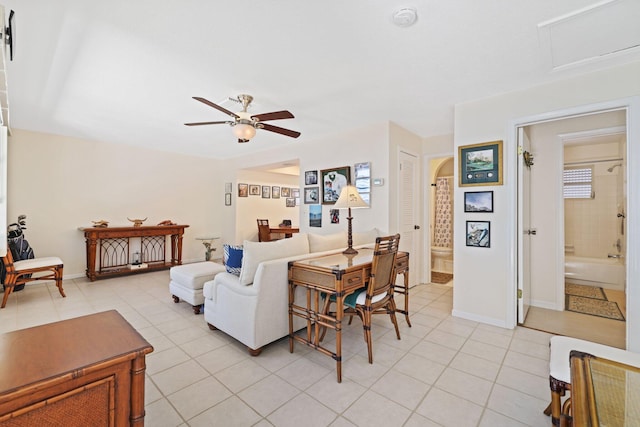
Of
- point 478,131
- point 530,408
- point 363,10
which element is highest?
point 363,10

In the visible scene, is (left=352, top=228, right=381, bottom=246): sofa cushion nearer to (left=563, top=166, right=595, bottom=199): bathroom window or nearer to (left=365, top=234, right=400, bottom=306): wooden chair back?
(left=365, top=234, right=400, bottom=306): wooden chair back

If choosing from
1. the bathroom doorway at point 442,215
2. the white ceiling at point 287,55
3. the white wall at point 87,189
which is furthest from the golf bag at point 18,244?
the bathroom doorway at point 442,215

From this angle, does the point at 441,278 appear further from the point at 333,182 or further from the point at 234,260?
the point at 234,260

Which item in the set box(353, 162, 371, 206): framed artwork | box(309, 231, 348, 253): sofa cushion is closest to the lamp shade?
box(309, 231, 348, 253): sofa cushion

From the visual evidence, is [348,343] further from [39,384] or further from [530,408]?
[39,384]

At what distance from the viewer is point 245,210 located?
7176 millimetres

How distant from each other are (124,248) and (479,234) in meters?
6.17

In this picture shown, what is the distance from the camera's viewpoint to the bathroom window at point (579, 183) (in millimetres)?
4855

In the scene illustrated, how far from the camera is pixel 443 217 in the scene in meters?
6.17

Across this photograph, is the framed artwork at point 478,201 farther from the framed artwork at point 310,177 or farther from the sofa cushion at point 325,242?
the framed artwork at point 310,177

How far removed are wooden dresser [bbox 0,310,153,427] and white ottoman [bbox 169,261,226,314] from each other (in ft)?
7.42

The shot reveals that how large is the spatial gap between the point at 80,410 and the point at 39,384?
0.17 metres

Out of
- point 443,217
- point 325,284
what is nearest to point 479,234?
point 325,284

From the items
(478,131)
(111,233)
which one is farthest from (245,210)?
(478,131)
